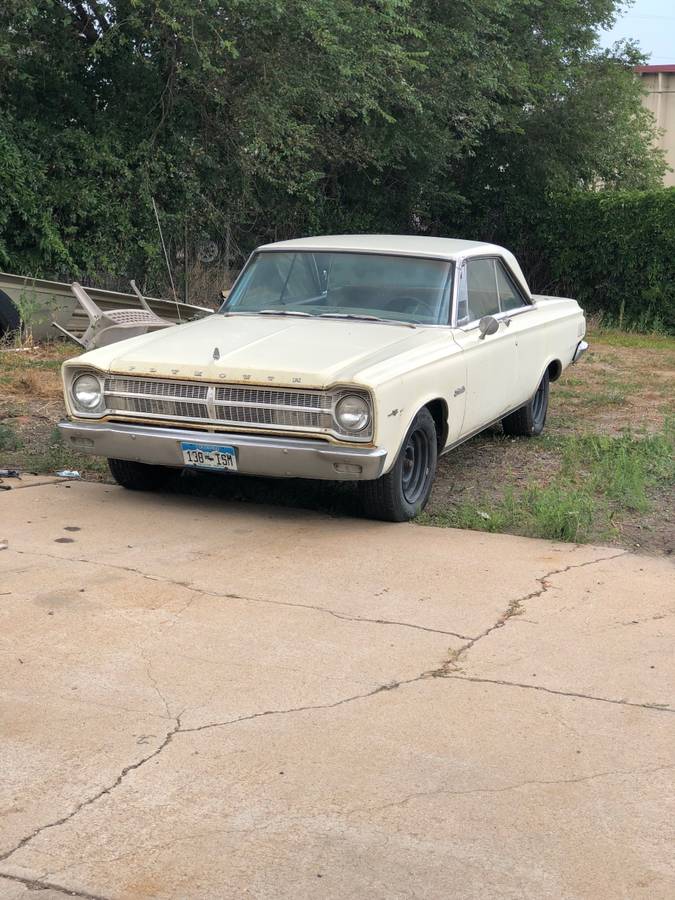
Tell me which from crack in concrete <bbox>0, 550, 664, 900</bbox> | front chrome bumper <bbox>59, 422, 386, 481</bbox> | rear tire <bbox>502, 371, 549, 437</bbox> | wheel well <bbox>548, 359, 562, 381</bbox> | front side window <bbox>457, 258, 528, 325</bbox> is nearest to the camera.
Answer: crack in concrete <bbox>0, 550, 664, 900</bbox>

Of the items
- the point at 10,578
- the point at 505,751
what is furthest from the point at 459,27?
the point at 505,751

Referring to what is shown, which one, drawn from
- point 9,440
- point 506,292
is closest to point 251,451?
point 9,440

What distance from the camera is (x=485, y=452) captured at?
8.43m

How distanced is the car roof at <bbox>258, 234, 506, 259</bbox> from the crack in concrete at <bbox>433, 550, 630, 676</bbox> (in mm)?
2565

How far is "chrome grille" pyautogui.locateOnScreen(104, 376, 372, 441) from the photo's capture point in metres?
5.95

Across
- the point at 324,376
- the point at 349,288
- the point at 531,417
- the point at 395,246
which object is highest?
the point at 395,246

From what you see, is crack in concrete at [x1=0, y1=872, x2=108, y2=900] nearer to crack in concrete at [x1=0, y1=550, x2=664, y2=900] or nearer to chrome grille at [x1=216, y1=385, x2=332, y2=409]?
crack in concrete at [x1=0, y1=550, x2=664, y2=900]

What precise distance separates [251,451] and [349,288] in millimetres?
1779

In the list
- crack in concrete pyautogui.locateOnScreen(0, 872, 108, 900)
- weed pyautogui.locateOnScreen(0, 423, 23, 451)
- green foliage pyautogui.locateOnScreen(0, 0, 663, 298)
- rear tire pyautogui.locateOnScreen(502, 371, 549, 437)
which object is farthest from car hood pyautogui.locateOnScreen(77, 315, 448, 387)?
green foliage pyautogui.locateOnScreen(0, 0, 663, 298)

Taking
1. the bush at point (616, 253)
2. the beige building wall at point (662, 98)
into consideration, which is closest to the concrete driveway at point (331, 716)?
the bush at point (616, 253)

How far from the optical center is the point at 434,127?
16.9 metres

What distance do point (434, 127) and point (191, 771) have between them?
14.9 m

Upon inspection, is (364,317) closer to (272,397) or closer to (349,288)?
(349,288)

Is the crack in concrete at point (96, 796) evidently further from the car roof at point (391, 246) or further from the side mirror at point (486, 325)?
the car roof at point (391, 246)
